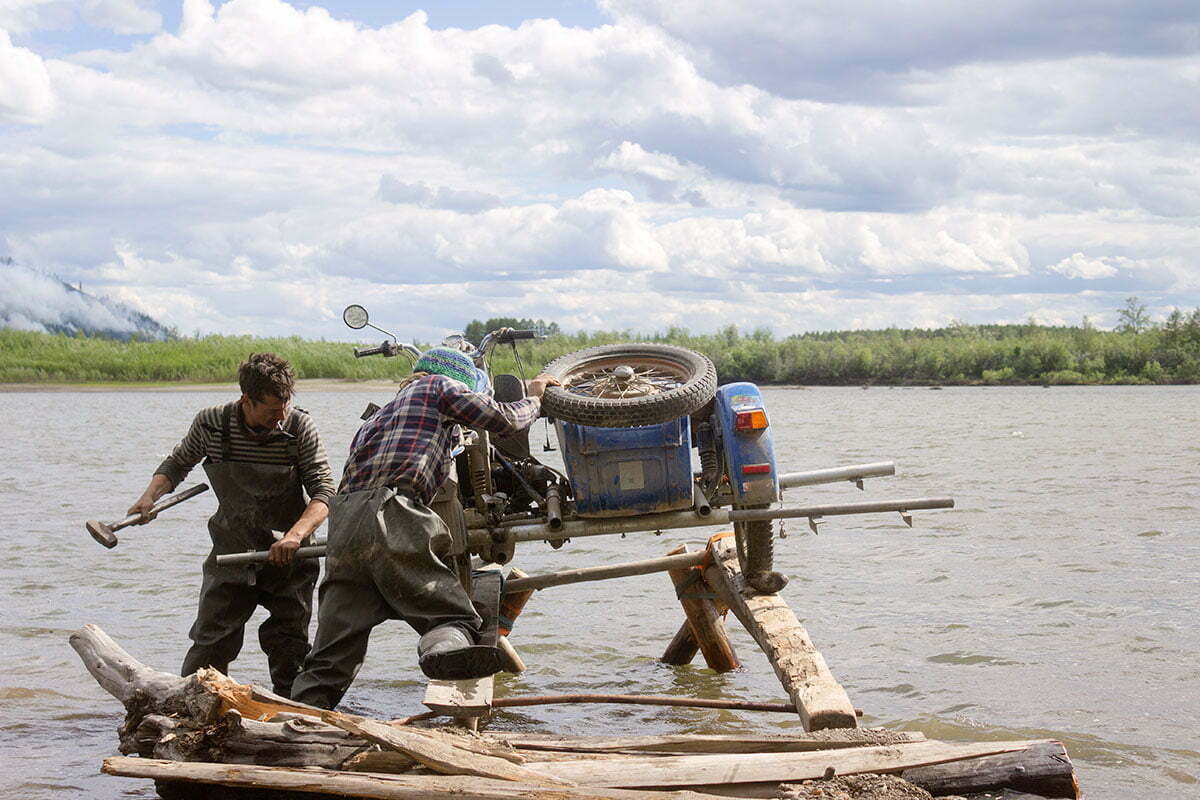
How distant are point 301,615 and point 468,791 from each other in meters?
2.87

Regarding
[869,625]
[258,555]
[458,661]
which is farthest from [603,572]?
[869,625]

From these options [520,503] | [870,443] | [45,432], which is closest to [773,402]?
[870,443]

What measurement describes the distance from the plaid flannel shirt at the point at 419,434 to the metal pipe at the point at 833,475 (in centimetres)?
189

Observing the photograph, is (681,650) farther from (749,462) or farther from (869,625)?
(749,462)

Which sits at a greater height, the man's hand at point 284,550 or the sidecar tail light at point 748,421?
the sidecar tail light at point 748,421

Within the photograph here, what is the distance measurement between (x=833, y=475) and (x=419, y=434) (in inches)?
108

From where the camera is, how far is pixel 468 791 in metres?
4.14

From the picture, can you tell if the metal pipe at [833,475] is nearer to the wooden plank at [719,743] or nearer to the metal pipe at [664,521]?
the metal pipe at [664,521]

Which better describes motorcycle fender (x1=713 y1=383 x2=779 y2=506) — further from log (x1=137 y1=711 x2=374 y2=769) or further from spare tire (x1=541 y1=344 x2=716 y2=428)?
log (x1=137 y1=711 x2=374 y2=769)

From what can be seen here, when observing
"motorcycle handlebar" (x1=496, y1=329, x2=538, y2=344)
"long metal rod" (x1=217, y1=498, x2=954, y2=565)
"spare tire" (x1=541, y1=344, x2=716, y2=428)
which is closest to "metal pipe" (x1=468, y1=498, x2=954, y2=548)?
"long metal rod" (x1=217, y1=498, x2=954, y2=565)

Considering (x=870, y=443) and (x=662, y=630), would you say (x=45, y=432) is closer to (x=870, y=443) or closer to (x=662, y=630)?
(x=870, y=443)

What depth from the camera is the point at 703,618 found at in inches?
348

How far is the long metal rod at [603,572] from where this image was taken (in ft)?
26.7

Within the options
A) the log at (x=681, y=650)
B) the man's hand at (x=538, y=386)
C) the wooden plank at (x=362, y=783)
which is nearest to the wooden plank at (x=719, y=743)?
the wooden plank at (x=362, y=783)
